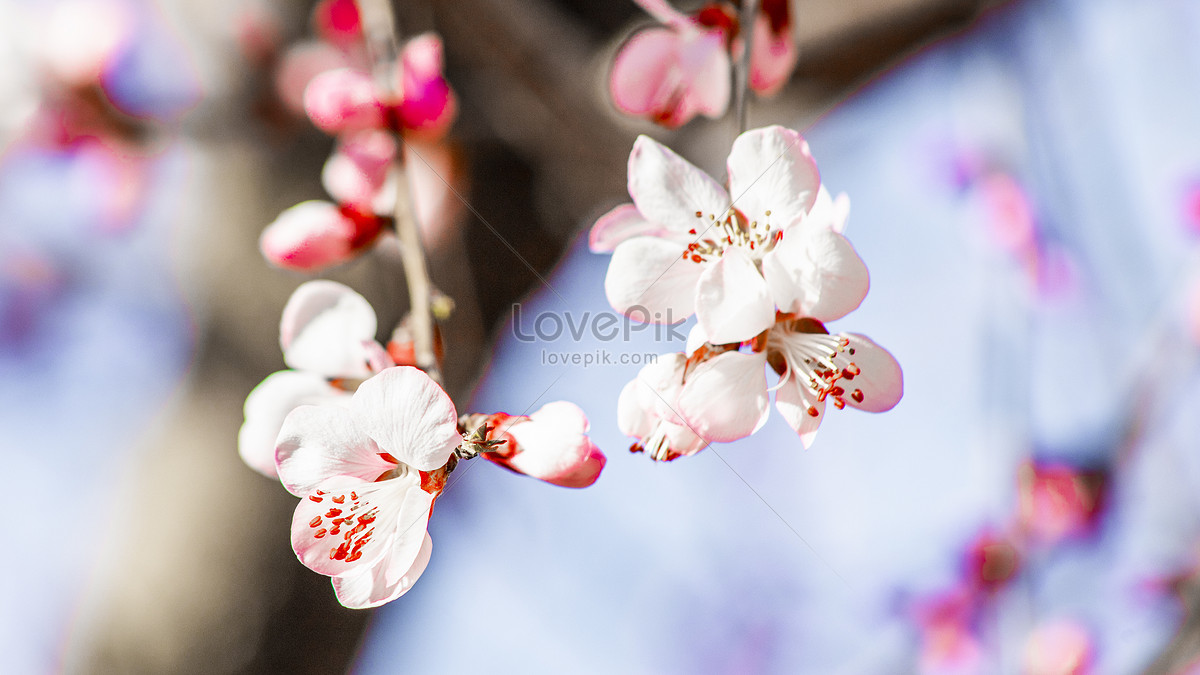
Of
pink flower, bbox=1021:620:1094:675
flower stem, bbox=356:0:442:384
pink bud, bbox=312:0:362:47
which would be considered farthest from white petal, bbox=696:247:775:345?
pink flower, bbox=1021:620:1094:675

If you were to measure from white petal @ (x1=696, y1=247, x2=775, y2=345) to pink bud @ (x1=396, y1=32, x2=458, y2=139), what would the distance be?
446mm

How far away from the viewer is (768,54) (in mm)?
604

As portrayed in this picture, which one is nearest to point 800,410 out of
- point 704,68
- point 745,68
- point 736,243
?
point 736,243

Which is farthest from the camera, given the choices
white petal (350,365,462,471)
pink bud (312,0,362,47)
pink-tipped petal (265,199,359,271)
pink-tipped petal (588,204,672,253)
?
pink bud (312,0,362,47)

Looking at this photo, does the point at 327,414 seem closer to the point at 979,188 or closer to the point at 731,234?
the point at 731,234

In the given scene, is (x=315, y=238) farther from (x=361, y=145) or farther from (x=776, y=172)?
(x=776, y=172)

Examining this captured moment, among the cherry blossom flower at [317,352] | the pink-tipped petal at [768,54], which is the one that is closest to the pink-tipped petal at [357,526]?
the cherry blossom flower at [317,352]

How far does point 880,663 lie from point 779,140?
1214 millimetres

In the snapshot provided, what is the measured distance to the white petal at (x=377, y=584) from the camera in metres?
0.39

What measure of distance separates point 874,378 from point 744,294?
117 mm

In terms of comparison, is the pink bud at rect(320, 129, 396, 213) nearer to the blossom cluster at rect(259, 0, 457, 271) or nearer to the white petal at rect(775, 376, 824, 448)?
the blossom cluster at rect(259, 0, 457, 271)

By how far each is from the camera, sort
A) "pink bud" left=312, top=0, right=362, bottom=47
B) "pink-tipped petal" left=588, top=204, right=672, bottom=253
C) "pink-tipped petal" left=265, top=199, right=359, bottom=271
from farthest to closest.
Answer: "pink bud" left=312, top=0, right=362, bottom=47
"pink-tipped petal" left=265, top=199, right=359, bottom=271
"pink-tipped petal" left=588, top=204, right=672, bottom=253

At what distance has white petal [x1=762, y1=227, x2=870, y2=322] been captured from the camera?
14.6 inches

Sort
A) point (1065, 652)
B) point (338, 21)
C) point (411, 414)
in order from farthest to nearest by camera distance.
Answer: point (1065, 652) → point (338, 21) → point (411, 414)
